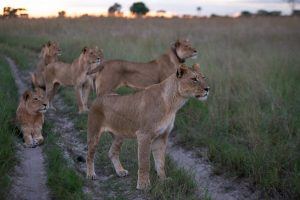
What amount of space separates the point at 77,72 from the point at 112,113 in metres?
4.35

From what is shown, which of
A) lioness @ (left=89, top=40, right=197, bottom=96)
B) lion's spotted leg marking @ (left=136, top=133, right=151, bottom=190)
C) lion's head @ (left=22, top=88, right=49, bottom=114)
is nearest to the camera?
lion's spotted leg marking @ (left=136, top=133, right=151, bottom=190)

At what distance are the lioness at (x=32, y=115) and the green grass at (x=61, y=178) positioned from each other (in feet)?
2.70

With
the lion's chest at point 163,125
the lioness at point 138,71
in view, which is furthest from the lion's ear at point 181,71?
the lioness at point 138,71

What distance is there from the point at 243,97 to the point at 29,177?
157 inches

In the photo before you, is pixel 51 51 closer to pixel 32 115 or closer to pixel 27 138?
pixel 32 115

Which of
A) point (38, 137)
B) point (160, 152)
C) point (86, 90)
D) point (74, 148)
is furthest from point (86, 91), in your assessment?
point (160, 152)

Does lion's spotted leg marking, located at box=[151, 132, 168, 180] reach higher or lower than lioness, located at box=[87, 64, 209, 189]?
lower

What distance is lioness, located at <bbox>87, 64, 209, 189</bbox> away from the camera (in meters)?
5.11

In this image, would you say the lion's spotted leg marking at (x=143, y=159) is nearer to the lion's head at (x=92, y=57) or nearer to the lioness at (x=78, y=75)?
the lioness at (x=78, y=75)

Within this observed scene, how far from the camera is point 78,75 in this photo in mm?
9562

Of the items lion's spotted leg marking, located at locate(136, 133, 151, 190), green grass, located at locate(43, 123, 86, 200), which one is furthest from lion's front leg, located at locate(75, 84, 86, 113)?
lion's spotted leg marking, located at locate(136, 133, 151, 190)

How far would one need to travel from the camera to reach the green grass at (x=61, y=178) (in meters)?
4.89

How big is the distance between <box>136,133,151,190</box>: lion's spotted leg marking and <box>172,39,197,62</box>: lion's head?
4.10 meters

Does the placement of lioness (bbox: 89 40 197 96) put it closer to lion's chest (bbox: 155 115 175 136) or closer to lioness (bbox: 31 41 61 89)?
lioness (bbox: 31 41 61 89)
